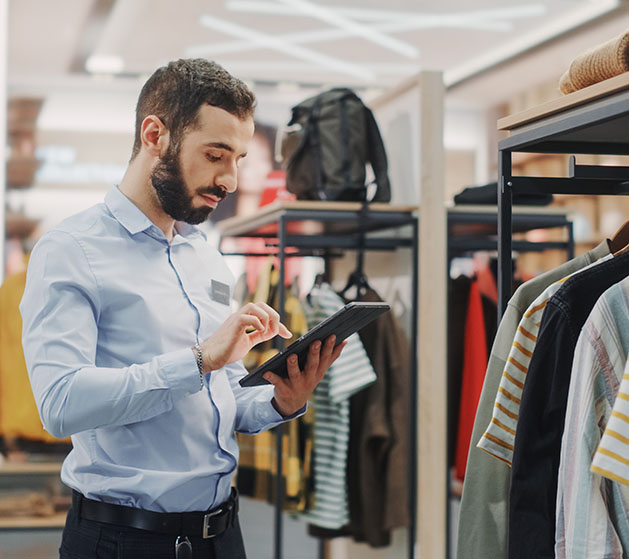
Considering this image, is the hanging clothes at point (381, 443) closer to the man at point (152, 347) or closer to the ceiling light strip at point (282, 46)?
the man at point (152, 347)

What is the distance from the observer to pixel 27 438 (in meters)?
3.77

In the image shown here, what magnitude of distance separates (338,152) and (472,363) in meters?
0.97

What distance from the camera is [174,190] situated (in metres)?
1.60

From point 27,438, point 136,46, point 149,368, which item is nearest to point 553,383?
point 149,368

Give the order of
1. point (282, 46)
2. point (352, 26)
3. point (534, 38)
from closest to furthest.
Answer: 1. point (352, 26)
2. point (534, 38)
3. point (282, 46)

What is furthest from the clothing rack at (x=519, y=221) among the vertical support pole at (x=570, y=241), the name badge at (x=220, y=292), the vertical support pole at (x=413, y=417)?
the name badge at (x=220, y=292)

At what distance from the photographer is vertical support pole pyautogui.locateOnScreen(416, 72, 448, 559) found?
291 centimetres

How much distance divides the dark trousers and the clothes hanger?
91 centimetres

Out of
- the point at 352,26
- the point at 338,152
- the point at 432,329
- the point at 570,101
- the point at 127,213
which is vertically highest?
the point at 352,26

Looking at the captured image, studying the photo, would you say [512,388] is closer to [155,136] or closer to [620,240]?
[620,240]

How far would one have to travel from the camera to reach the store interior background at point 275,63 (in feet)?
19.5

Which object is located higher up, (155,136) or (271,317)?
(155,136)

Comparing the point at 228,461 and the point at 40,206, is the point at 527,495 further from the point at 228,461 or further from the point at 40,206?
the point at 40,206

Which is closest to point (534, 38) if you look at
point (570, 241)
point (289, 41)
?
point (289, 41)
